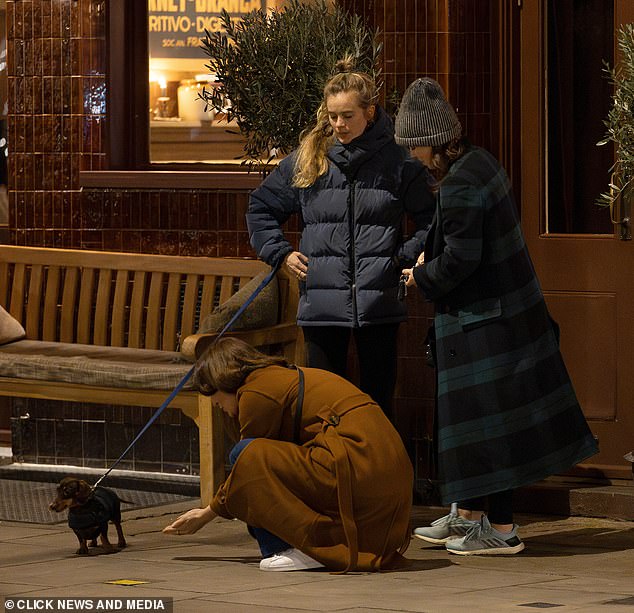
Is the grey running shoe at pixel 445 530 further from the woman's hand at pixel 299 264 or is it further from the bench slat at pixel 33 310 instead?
the bench slat at pixel 33 310

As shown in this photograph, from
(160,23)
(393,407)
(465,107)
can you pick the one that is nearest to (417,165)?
(465,107)

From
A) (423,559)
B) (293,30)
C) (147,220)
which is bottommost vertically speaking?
(423,559)

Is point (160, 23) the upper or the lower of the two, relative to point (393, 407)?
upper

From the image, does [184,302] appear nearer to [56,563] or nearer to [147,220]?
[147,220]

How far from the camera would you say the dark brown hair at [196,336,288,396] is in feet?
20.8

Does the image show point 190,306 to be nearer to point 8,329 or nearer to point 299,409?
point 8,329

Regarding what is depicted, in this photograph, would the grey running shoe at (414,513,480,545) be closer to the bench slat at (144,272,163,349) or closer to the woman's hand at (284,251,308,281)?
the woman's hand at (284,251,308,281)

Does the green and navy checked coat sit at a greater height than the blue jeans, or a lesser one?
greater

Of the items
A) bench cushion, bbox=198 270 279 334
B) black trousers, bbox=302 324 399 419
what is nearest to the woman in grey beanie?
black trousers, bbox=302 324 399 419

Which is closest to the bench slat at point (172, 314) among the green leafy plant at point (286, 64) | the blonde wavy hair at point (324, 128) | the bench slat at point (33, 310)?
the bench slat at point (33, 310)

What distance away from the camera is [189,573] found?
20.8ft

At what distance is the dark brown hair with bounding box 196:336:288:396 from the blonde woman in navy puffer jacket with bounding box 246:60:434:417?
0.85m

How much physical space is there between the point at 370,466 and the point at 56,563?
1.32m

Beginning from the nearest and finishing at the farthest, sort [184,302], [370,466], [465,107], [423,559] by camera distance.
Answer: [370,466] → [423,559] → [465,107] → [184,302]
